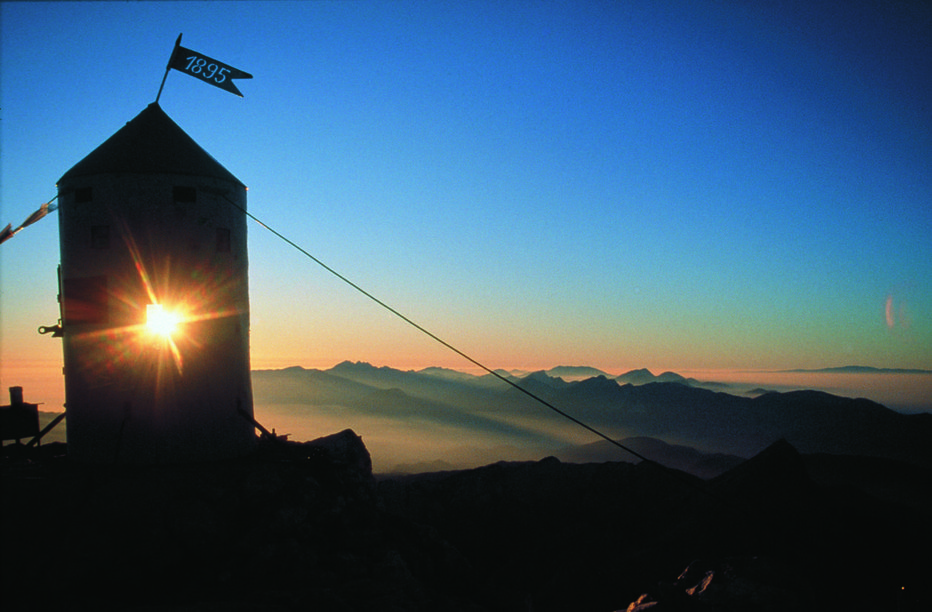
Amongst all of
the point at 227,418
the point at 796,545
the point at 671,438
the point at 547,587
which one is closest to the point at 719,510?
the point at 796,545

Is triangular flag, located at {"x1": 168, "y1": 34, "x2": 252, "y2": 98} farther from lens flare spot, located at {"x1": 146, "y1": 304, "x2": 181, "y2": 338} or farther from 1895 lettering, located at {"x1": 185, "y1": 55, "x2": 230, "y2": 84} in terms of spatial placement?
lens flare spot, located at {"x1": 146, "y1": 304, "x2": 181, "y2": 338}

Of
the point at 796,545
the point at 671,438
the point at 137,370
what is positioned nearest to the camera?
the point at 137,370

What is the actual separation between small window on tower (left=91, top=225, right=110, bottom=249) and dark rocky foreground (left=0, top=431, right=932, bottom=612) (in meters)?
4.96

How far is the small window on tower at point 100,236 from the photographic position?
12953mm

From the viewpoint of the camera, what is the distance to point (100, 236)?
13.0m

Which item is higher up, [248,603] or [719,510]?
[248,603]

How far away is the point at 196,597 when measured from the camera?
395 inches

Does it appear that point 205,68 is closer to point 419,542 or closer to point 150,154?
point 150,154

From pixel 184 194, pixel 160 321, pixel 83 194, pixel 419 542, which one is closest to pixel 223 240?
pixel 184 194

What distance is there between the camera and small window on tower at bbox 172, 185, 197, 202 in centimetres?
1320

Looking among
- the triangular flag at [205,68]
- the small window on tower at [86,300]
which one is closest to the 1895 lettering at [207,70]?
the triangular flag at [205,68]

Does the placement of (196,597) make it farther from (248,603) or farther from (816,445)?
(816,445)

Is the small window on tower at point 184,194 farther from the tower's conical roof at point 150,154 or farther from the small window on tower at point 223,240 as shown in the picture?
the small window on tower at point 223,240

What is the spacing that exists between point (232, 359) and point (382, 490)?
1608 centimetres
